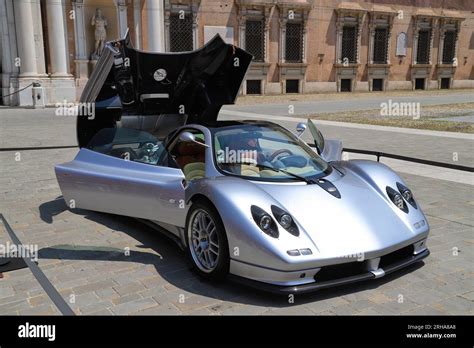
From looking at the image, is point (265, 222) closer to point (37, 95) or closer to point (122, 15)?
point (37, 95)

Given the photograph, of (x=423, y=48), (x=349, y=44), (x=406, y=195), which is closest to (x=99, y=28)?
(x=349, y=44)

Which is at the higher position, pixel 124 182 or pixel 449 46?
pixel 449 46

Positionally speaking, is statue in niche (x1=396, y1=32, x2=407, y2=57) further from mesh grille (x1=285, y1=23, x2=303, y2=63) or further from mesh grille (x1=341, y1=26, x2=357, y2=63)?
mesh grille (x1=285, y1=23, x2=303, y2=63)

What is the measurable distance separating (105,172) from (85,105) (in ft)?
3.13

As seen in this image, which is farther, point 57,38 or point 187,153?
point 57,38

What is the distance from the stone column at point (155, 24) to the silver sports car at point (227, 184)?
2160cm

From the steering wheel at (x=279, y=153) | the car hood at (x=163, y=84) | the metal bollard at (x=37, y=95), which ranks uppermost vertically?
the car hood at (x=163, y=84)

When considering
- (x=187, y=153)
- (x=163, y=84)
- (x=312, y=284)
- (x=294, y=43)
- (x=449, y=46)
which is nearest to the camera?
(x=312, y=284)

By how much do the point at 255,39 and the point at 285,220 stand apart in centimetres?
3127

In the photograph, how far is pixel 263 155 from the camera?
4496mm

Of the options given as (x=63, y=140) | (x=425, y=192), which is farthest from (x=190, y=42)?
(x=425, y=192)

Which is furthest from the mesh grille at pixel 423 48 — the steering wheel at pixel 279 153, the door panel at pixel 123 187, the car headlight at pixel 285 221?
the car headlight at pixel 285 221

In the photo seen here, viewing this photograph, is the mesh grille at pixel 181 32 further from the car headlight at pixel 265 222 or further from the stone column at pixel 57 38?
the car headlight at pixel 265 222

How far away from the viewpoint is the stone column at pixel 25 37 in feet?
74.4
